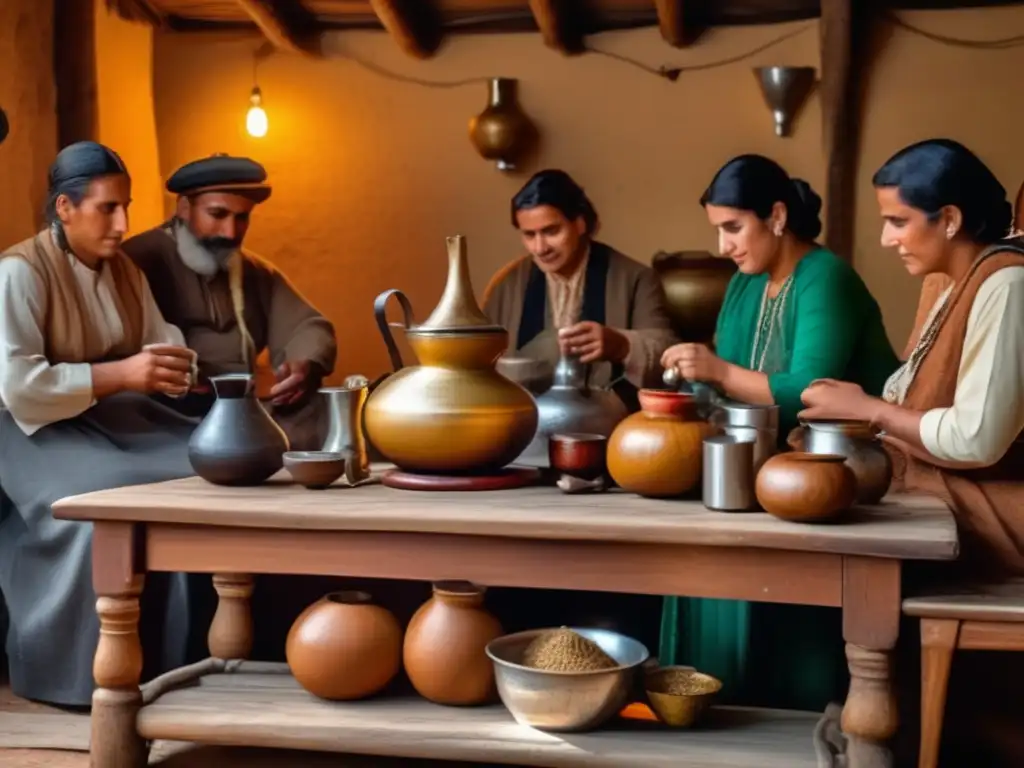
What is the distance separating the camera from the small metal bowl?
2.42m

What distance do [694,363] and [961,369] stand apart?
2.52 feet

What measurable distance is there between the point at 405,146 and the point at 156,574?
3364mm

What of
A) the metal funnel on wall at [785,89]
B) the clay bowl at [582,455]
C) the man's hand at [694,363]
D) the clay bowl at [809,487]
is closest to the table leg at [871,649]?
the clay bowl at [809,487]

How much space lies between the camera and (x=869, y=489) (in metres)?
2.47

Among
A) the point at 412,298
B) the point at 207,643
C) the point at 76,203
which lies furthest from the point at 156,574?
the point at 412,298

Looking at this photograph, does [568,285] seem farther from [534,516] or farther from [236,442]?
[534,516]

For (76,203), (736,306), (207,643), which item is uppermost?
(76,203)

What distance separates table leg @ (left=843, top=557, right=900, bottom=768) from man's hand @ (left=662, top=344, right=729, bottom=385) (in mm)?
971

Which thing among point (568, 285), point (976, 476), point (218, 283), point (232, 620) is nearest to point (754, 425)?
point (976, 476)

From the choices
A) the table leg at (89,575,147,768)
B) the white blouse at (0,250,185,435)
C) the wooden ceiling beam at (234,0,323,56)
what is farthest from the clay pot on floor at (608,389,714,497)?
the wooden ceiling beam at (234,0,323,56)

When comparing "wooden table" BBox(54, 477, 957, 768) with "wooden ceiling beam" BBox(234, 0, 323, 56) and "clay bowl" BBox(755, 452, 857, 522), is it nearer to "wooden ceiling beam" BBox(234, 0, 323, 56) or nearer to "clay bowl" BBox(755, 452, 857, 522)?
"clay bowl" BBox(755, 452, 857, 522)

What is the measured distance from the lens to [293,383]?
4.11 m

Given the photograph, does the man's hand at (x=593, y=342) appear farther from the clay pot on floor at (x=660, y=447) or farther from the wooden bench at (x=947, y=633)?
the wooden bench at (x=947, y=633)

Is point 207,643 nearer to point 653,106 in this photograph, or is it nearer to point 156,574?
point 156,574
